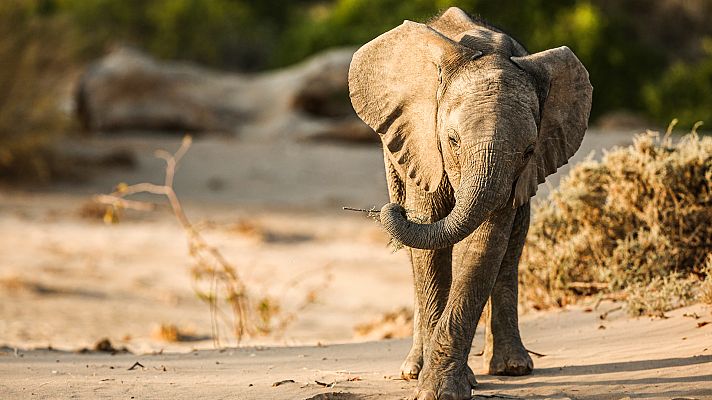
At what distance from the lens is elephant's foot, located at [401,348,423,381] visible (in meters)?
5.52

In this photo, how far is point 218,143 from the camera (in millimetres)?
18922

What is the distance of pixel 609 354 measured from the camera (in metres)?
6.02

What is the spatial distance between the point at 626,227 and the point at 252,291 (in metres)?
4.63

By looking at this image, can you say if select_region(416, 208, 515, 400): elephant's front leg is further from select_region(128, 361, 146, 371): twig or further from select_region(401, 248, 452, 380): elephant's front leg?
select_region(128, 361, 146, 371): twig

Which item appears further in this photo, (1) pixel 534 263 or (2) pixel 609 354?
(1) pixel 534 263

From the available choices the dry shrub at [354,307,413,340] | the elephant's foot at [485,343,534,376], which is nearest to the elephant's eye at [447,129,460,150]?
the elephant's foot at [485,343,534,376]

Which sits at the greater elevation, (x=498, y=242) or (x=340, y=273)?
(x=340, y=273)

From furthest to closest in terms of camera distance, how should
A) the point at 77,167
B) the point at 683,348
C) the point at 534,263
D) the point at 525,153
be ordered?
1. the point at 77,167
2. the point at 534,263
3. the point at 683,348
4. the point at 525,153

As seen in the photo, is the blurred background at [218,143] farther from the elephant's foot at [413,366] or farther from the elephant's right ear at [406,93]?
the elephant's foot at [413,366]

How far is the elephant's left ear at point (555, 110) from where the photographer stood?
497cm

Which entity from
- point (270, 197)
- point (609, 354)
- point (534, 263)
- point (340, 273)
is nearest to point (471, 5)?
point (270, 197)

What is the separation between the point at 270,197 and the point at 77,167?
3.22 m

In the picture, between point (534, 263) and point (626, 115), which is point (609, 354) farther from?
point (626, 115)

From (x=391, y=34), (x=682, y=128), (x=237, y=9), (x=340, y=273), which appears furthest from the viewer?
(x=237, y=9)
